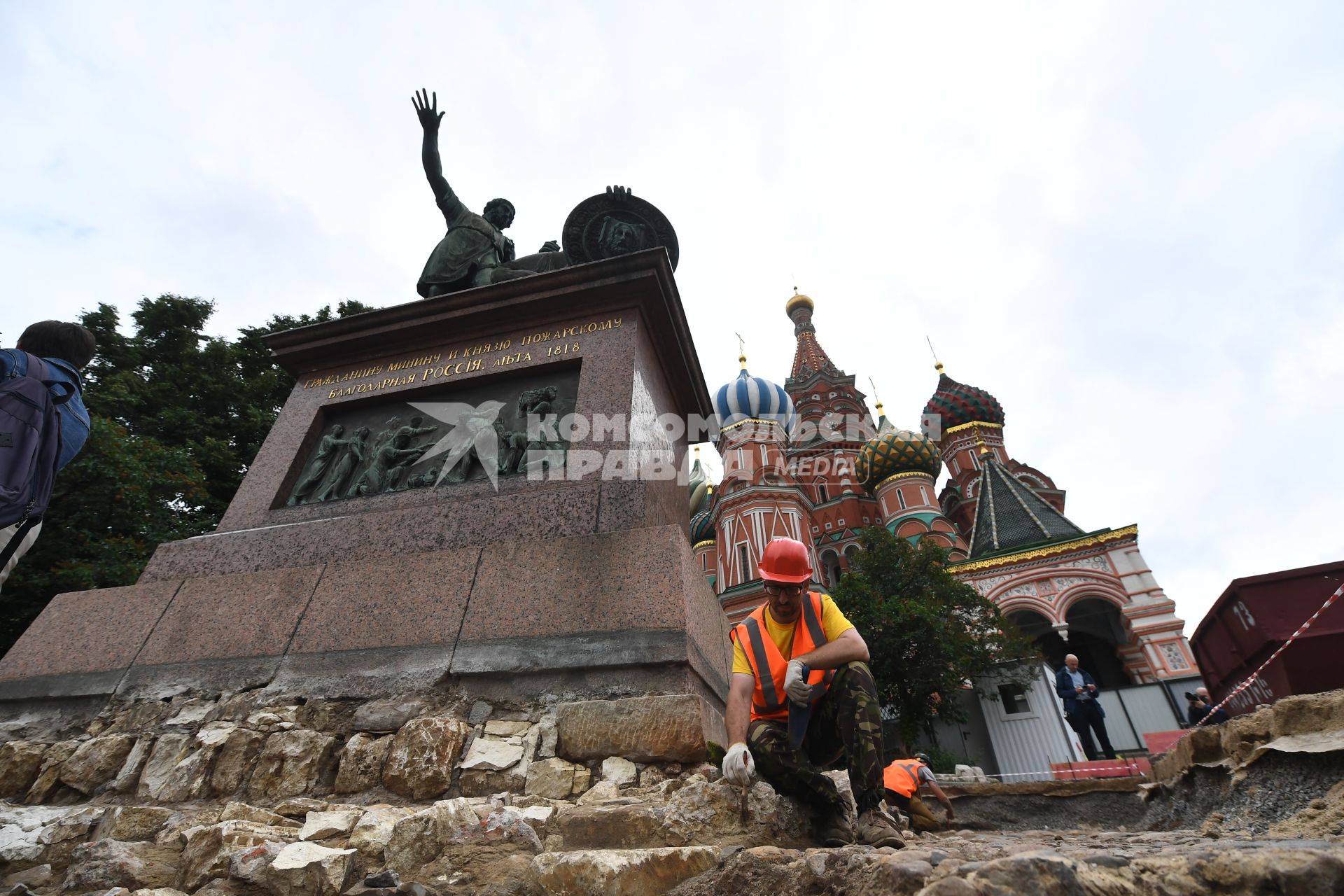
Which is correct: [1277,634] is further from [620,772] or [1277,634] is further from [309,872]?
[309,872]

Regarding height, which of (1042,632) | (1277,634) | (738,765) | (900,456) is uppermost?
(900,456)

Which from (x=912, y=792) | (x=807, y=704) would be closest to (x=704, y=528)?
(x=912, y=792)

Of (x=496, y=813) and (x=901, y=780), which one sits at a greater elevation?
(x=901, y=780)

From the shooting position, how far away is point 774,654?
98.3 inches

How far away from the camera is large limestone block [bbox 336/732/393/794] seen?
109 inches

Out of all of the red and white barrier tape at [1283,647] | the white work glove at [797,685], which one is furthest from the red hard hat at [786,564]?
the red and white barrier tape at [1283,647]

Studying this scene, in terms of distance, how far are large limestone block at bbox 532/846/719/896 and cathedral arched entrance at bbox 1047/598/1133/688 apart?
2385 cm

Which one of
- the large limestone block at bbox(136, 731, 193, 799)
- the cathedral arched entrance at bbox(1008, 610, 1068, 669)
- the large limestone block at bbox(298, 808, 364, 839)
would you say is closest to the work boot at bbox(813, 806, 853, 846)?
the large limestone block at bbox(298, 808, 364, 839)

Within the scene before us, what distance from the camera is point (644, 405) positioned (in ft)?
15.2

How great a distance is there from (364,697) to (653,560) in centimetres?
151

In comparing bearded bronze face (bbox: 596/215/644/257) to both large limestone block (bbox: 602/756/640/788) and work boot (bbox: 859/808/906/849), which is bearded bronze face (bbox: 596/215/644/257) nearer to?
large limestone block (bbox: 602/756/640/788)

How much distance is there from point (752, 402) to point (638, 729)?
32.4 metres

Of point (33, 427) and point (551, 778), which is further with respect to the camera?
point (33, 427)

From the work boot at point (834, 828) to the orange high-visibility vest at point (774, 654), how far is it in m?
0.34
